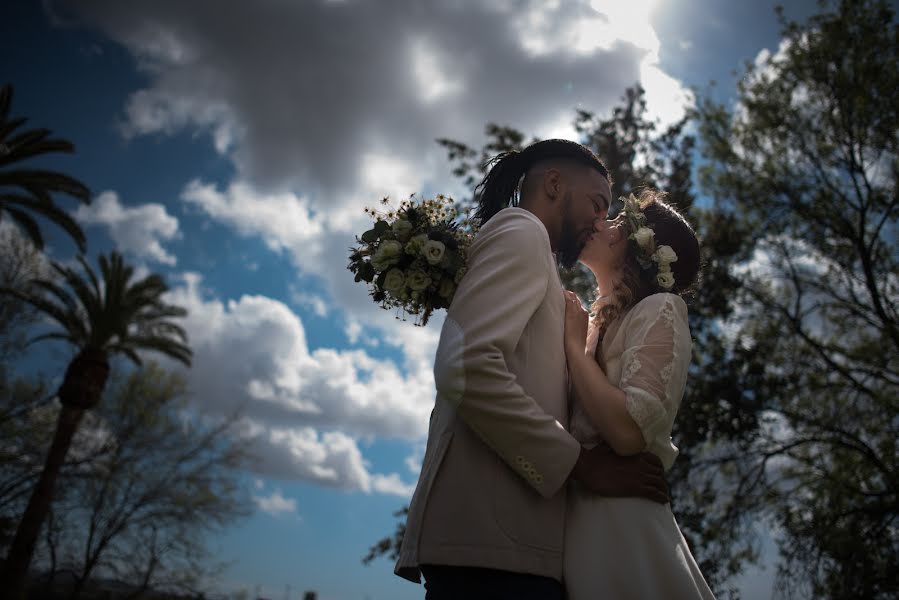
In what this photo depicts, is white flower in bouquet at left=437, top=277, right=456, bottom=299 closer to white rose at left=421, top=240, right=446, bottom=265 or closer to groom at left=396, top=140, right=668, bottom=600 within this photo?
white rose at left=421, top=240, right=446, bottom=265

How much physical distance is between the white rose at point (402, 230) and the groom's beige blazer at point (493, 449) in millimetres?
655

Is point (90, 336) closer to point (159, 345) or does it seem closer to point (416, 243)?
point (159, 345)

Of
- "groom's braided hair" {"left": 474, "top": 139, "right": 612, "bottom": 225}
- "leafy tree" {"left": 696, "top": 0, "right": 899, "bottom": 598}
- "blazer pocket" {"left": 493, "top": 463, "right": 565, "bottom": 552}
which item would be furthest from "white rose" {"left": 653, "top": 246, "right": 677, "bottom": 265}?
"leafy tree" {"left": 696, "top": 0, "right": 899, "bottom": 598}

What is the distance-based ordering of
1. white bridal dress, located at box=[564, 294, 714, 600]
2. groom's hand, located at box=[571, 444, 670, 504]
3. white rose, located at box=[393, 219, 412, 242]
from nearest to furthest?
white bridal dress, located at box=[564, 294, 714, 600]
groom's hand, located at box=[571, 444, 670, 504]
white rose, located at box=[393, 219, 412, 242]

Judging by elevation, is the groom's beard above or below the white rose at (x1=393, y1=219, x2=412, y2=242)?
above

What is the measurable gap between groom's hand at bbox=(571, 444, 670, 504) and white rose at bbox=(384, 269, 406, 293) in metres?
1.12

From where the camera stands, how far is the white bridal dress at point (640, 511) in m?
2.44

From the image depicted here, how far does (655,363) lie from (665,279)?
0.63m

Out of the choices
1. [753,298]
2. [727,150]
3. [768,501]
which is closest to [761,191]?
[727,150]

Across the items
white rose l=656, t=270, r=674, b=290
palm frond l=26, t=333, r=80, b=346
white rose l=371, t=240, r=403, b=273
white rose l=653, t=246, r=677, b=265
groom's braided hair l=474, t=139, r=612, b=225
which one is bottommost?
white rose l=371, t=240, r=403, b=273

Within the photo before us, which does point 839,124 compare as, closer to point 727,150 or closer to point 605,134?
point 727,150

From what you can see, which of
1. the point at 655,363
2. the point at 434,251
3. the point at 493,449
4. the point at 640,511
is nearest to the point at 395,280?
the point at 434,251

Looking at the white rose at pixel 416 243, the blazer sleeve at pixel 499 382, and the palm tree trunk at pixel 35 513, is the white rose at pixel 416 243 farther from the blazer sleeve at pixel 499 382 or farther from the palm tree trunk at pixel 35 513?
the palm tree trunk at pixel 35 513

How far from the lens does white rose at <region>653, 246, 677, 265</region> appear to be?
10.9 feet
